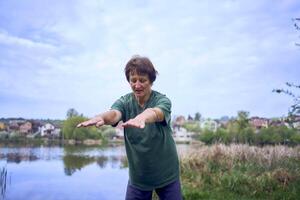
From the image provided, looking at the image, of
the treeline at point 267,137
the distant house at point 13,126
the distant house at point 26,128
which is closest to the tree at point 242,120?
the treeline at point 267,137

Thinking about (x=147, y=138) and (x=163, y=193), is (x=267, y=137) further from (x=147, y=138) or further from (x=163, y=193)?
(x=147, y=138)

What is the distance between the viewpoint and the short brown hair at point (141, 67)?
3.38 m

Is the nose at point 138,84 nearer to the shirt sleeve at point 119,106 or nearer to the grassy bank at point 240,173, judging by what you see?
the shirt sleeve at point 119,106

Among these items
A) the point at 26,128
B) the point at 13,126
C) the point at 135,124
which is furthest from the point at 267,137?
the point at 26,128

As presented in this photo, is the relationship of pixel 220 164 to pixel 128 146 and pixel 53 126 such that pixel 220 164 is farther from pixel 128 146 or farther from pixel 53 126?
pixel 53 126

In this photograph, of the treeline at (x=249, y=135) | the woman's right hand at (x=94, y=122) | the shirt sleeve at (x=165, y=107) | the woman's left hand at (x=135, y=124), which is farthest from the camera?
the treeline at (x=249, y=135)

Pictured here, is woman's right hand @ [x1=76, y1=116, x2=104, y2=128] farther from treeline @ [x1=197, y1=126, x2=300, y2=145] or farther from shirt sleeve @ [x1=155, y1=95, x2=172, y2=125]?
treeline @ [x1=197, y1=126, x2=300, y2=145]

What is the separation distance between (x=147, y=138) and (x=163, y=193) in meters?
0.51

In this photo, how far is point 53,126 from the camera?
53.2 metres

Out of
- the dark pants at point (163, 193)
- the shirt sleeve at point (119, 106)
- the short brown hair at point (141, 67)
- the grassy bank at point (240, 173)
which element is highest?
the short brown hair at point (141, 67)

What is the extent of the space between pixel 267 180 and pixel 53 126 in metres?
46.2

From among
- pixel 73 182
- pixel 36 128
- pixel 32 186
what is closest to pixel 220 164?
pixel 73 182

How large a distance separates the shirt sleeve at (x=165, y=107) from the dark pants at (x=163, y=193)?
0.53m

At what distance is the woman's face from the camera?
339 centimetres
